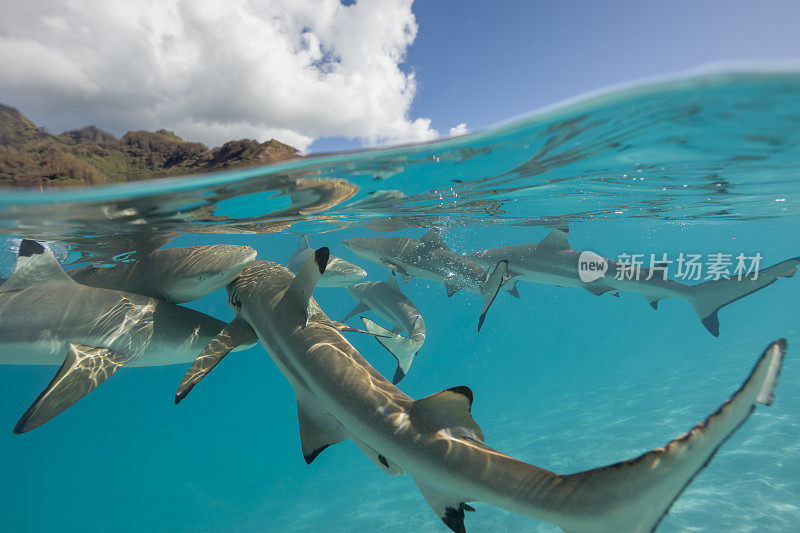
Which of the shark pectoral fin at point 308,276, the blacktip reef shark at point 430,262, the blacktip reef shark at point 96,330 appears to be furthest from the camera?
the blacktip reef shark at point 430,262

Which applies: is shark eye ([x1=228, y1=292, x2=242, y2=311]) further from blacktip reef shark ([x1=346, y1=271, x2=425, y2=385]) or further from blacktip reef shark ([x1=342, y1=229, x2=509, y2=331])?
blacktip reef shark ([x1=342, y1=229, x2=509, y2=331])

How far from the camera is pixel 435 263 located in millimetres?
10492

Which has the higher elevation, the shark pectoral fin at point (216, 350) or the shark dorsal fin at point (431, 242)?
the shark dorsal fin at point (431, 242)

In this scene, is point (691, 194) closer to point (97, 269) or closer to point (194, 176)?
point (194, 176)

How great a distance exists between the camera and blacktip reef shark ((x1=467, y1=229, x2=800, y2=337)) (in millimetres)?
8016

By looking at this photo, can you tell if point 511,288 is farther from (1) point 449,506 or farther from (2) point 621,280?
(1) point 449,506

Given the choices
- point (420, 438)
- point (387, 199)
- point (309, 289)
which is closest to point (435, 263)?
point (387, 199)

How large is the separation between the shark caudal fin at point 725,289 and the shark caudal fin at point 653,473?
7966 millimetres

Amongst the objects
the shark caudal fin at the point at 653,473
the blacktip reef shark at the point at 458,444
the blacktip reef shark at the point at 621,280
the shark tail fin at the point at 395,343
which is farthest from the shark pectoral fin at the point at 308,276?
the blacktip reef shark at the point at 621,280

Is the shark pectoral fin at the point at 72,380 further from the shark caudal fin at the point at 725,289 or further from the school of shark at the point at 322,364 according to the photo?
the shark caudal fin at the point at 725,289

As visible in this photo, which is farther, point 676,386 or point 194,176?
point 676,386

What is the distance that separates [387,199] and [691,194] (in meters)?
12.4

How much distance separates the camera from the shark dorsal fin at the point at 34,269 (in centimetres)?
581

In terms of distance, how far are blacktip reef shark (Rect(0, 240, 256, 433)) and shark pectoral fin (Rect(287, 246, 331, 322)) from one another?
116 cm
